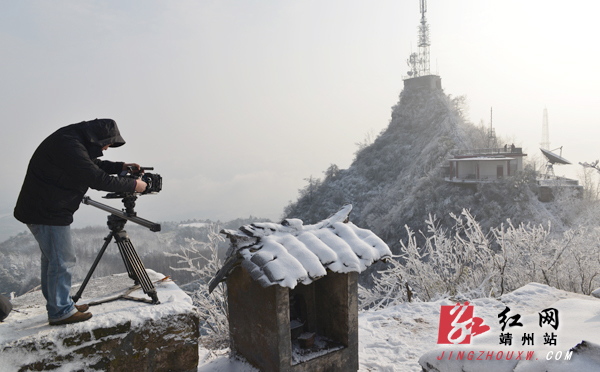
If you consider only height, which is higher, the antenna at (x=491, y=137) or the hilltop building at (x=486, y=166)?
the antenna at (x=491, y=137)

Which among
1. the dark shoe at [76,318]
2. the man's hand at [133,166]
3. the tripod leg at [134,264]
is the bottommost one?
the dark shoe at [76,318]

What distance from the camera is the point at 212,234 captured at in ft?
23.1

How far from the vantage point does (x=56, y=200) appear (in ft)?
8.04

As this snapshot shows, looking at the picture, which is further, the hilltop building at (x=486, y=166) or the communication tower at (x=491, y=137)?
the communication tower at (x=491, y=137)

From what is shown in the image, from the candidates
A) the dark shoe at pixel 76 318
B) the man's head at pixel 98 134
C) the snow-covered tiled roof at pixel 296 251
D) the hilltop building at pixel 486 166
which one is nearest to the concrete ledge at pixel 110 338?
the dark shoe at pixel 76 318

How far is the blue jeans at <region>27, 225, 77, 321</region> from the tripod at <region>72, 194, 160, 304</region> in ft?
0.81

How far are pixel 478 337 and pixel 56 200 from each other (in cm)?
343

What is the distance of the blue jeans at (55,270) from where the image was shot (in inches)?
96.4

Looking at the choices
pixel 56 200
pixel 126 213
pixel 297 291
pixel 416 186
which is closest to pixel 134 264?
pixel 126 213

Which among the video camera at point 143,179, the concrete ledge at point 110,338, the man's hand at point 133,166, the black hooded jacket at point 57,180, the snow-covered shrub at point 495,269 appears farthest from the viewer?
the snow-covered shrub at point 495,269

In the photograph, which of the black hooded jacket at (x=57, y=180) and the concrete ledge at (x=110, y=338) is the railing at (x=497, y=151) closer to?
the concrete ledge at (x=110, y=338)

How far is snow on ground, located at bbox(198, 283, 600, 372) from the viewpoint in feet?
6.89

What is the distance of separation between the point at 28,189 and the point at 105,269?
123ft

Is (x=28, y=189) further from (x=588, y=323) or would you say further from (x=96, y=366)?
(x=588, y=323)
